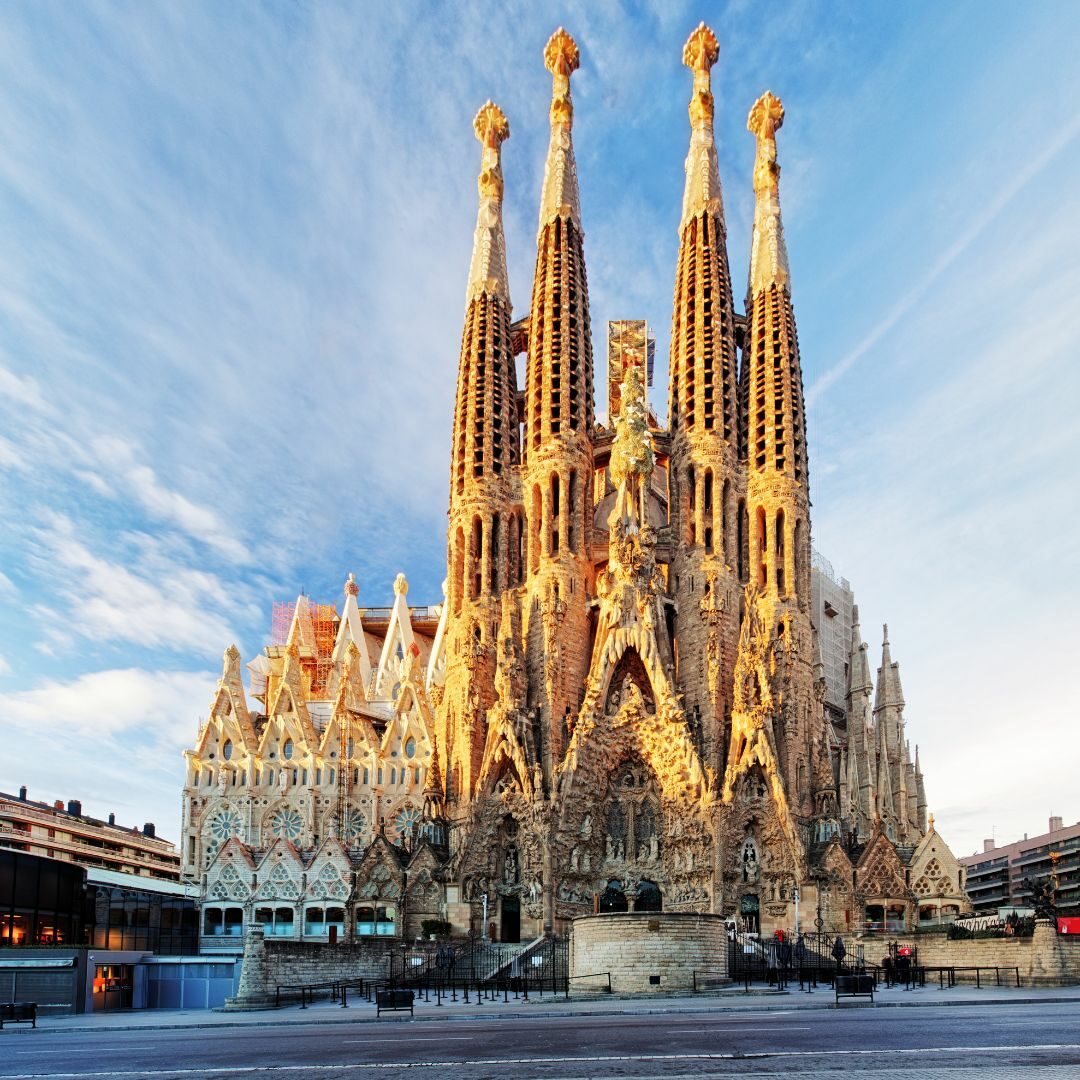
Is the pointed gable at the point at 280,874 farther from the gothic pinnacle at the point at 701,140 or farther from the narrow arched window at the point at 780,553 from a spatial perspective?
the gothic pinnacle at the point at 701,140

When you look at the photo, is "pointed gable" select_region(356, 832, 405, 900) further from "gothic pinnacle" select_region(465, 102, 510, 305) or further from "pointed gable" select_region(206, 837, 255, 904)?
"gothic pinnacle" select_region(465, 102, 510, 305)

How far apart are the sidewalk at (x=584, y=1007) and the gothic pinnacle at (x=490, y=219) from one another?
51.6 meters

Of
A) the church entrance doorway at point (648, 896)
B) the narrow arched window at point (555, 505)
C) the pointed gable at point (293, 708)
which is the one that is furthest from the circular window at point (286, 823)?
the narrow arched window at point (555, 505)

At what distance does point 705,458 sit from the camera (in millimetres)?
68375

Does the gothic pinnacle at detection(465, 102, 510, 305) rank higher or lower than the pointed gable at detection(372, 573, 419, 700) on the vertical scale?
higher

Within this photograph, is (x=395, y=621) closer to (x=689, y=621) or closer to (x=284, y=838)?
(x=284, y=838)

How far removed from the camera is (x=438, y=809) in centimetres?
6456

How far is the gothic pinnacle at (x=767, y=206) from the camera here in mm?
73812

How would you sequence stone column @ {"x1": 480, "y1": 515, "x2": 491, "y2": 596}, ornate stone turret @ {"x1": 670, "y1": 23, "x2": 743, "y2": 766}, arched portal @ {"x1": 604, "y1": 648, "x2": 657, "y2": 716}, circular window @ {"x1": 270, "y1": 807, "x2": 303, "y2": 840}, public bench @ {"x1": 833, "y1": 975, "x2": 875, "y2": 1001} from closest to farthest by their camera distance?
public bench @ {"x1": 833, "y1": 975, "x2": 875, "y2": 1001}
arched portal @ {"x1": 604, "y1": 648, "x2": 657, "y2": 716}
ornate stone turret @ {"x1": 670, "y1": 23, "x2": 743, "y2": 766}
stone column @ {"x1": 480, "y1": 515, "x2": 491, "y2": 596}
circular window @ {"x1": 270, "y1": 807, "x2": 303, "y2": 840}

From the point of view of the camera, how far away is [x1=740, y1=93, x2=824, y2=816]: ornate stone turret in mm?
63656

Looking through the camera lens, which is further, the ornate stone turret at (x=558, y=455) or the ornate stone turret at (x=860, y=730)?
the ornate stone turret at (x=860, y=730)

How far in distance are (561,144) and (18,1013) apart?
209ft

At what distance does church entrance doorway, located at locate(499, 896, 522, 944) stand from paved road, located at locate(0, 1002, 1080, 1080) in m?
38.2

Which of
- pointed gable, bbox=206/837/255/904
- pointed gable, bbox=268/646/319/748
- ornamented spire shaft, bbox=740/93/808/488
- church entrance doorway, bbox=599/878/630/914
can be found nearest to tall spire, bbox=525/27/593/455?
ornamented spire shaft, bbox=740/93/808/488
